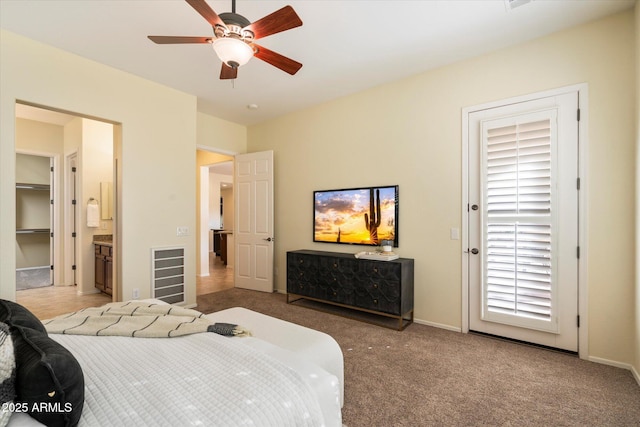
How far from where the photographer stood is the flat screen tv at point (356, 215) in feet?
12.3

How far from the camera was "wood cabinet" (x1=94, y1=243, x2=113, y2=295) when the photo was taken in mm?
4461

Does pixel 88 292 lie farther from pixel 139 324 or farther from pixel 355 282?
pixel 355 282

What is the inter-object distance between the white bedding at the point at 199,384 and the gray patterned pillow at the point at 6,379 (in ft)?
0.18

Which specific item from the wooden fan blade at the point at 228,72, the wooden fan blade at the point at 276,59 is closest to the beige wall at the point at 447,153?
the wooden fan blade at the point at 276,59

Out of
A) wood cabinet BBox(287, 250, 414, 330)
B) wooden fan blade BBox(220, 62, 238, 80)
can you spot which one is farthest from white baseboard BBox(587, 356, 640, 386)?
wooden fan blade BBox(220, 62, 238, 80)

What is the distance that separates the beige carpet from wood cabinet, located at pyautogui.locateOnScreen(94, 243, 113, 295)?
11.5ft

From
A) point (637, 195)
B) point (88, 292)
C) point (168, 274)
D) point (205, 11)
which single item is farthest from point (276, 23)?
point (88, 292)

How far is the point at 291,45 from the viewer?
290 cm

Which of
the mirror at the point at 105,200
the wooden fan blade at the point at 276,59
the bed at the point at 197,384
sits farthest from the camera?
the mirror at the point at 105,200

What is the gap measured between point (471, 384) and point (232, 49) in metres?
2.91

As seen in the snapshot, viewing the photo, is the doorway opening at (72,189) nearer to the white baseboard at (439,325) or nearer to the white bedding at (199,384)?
the white bedding at (199,384)

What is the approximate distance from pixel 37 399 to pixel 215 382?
0.53m

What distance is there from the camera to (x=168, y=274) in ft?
12.7

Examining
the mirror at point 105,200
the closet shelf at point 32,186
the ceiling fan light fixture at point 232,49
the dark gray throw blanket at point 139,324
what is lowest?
the dark gray throw blanket at point 139,324
